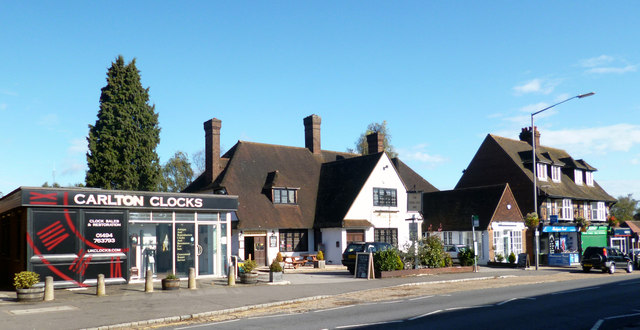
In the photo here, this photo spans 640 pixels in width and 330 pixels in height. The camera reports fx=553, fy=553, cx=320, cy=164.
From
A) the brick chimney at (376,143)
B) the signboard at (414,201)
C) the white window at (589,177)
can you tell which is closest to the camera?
the signboard at (414,201)

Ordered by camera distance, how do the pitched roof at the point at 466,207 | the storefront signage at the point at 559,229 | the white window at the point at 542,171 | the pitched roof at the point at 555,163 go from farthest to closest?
the white window at the point at 542,171 → the pitched roof at the point at 555,163 → the storefront signage at the point at 559,229 → the pitched roof at the point at 466,207

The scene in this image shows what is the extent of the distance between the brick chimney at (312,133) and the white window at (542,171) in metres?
20.0

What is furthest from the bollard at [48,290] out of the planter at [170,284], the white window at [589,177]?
the white window at [589,177]

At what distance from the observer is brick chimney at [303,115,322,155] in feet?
147

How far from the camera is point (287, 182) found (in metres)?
40.1

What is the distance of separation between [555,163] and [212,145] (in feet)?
104

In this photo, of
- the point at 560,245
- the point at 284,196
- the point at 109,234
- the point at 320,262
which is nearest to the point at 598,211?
the point at 560,245

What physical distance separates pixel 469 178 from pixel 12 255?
41593 millimetres

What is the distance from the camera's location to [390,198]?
4156 centimetres

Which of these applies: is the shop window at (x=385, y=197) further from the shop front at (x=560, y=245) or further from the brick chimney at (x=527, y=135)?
the brick chimney at (x=527, y=135)

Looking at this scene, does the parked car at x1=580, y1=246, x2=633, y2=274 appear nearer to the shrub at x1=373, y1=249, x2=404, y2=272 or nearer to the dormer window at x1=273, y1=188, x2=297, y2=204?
the shrub at x1=373, y1=249, x2=404, y2=272

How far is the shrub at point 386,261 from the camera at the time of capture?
89.7 ft

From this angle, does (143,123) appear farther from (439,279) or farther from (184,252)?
(439,279)

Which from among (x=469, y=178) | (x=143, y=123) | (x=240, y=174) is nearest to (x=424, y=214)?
(x=469, y=178)
